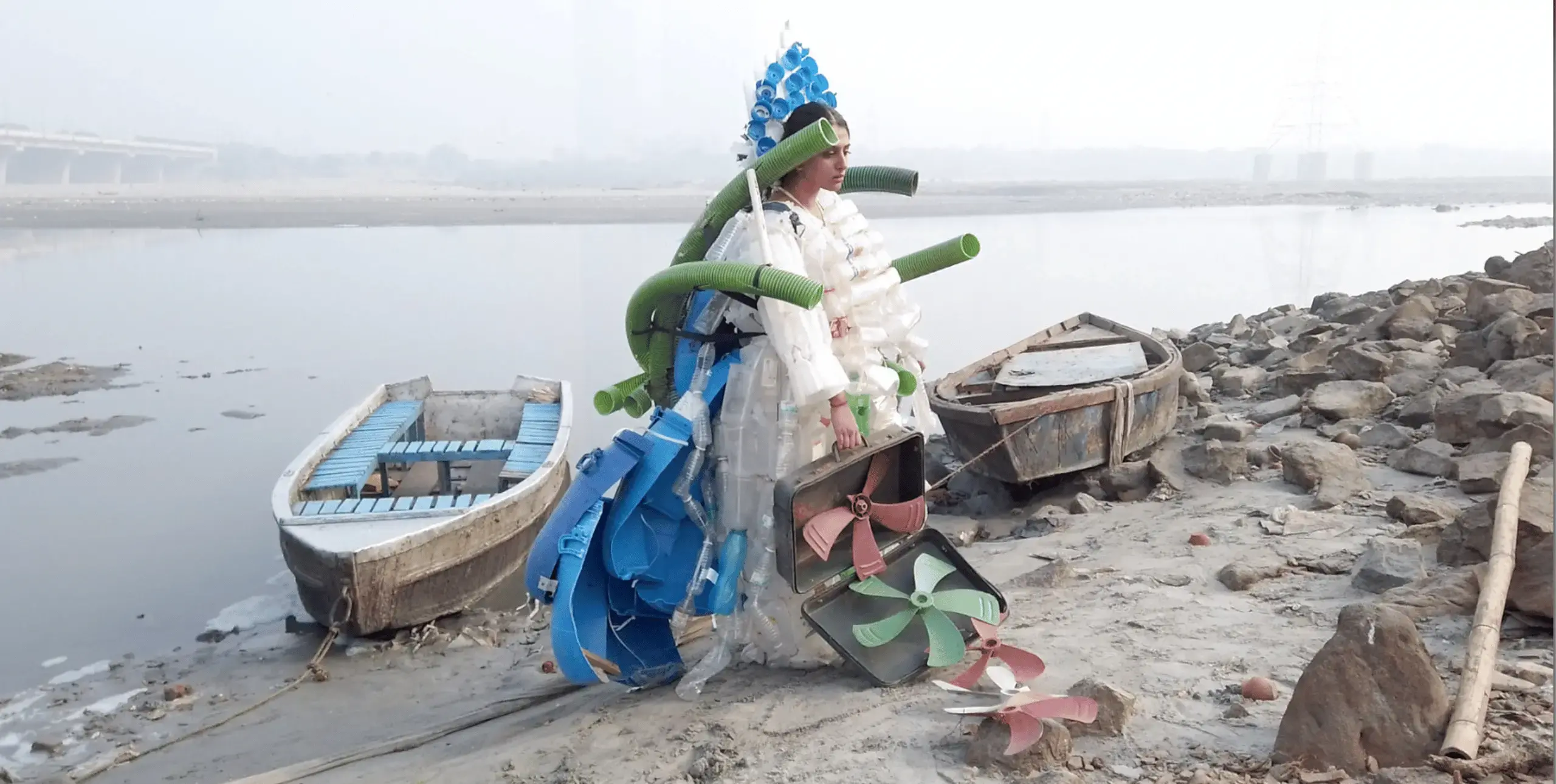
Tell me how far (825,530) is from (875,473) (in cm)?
40

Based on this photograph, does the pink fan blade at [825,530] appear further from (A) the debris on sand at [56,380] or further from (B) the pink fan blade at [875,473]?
(A) the debris on sand at [56,380]

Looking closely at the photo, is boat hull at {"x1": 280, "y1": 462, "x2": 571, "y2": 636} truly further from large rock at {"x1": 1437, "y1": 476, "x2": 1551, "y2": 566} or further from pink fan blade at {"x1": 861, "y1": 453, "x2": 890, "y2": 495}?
large rock at {"x1": 1437, "y1": 476, "x2": 1551, "y2": 566}

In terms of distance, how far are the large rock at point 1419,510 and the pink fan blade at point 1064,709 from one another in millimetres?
2422

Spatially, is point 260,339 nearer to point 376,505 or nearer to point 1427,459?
point 376,505

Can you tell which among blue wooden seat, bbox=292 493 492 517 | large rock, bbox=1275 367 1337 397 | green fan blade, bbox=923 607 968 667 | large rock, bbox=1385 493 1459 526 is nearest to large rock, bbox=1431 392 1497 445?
large rock, bbox=1385 493 1459 526

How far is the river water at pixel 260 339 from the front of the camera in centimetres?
718

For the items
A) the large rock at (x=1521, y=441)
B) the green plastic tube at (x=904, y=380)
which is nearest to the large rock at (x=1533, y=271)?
the large rock at (x=1521, y=441)

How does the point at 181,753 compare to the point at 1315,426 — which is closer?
the point at 181,753

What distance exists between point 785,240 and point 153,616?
5.25 meters

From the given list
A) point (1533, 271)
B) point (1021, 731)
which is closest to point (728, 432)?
point (1021, 731)

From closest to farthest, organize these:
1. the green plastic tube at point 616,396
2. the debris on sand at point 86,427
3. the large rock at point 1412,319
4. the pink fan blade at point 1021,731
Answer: the pink fan blade at point 1021,731, the green plastic tube at point 616,396, the large rock at point 1412,319, the debris on sand at point 86,427

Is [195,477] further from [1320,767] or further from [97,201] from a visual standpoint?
[97,201]

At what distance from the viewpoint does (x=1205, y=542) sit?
5074 mm

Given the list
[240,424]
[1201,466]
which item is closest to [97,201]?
[240,424]
